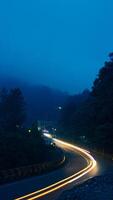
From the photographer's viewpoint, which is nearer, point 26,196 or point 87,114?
point 26,196

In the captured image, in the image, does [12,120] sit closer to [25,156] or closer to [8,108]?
[8,108]

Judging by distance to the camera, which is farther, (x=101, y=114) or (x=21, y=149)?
(x=101, y=114)

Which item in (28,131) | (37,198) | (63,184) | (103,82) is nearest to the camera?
(37,198)

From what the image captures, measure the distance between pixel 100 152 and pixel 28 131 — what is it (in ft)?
95.8

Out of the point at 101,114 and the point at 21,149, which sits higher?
the point at 101,114

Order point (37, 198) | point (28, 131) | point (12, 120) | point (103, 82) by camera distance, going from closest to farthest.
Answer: point (37, 198)
point (28, 131)
point (103, 82)
point (12, 120)

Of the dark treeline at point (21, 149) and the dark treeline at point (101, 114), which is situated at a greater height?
the dark treeline at point (101, 114)

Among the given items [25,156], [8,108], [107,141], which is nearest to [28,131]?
[25,156]

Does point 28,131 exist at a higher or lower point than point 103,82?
lower

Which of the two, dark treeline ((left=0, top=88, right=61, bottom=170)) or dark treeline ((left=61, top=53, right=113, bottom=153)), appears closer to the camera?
dark treeline ((left=0, top=88, right=61, bottom=170))

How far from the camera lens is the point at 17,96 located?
4791 inches

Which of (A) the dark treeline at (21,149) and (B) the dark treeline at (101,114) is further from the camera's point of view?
(B) the dark treeline at (101,114)

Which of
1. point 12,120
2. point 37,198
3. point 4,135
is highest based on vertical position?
point 12,120

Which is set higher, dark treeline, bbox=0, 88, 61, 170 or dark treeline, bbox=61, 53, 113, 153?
dark treeline, bbox=61, 53, 113, 153
